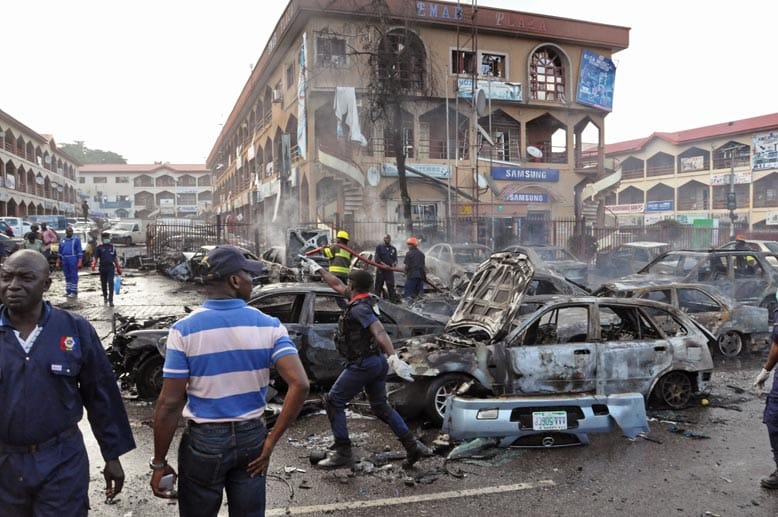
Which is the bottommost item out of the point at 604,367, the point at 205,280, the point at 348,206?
the point at 604,367

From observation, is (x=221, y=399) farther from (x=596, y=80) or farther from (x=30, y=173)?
(x=30, y=173)

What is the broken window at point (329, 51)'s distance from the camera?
24.2 m

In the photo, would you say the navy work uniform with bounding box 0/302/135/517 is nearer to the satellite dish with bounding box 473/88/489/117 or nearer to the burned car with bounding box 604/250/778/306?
the burned car with bounding box 604/250/778/306

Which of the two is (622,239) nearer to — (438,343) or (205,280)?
(438,343)

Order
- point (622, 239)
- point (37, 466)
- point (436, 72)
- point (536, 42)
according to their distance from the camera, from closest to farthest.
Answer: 1. point (37, 466)
2. point (622, 239)
3. point (436, 72)
4. point (536, 42)

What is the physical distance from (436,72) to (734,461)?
2429 cm

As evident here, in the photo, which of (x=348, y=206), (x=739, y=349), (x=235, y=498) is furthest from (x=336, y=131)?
(x=235, y=498)

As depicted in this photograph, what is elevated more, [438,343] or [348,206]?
[348,206]

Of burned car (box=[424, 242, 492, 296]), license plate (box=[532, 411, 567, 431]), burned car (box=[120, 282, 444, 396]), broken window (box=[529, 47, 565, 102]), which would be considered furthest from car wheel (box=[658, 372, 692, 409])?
broken window (box=[529, 47, 565, 102])

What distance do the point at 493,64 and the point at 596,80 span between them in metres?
6.21

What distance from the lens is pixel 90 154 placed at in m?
96.0

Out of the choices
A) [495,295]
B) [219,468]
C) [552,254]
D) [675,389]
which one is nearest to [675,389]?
[675,389]

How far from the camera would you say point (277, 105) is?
3091cm

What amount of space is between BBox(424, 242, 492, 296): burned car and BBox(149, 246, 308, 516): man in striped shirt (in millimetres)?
13219
